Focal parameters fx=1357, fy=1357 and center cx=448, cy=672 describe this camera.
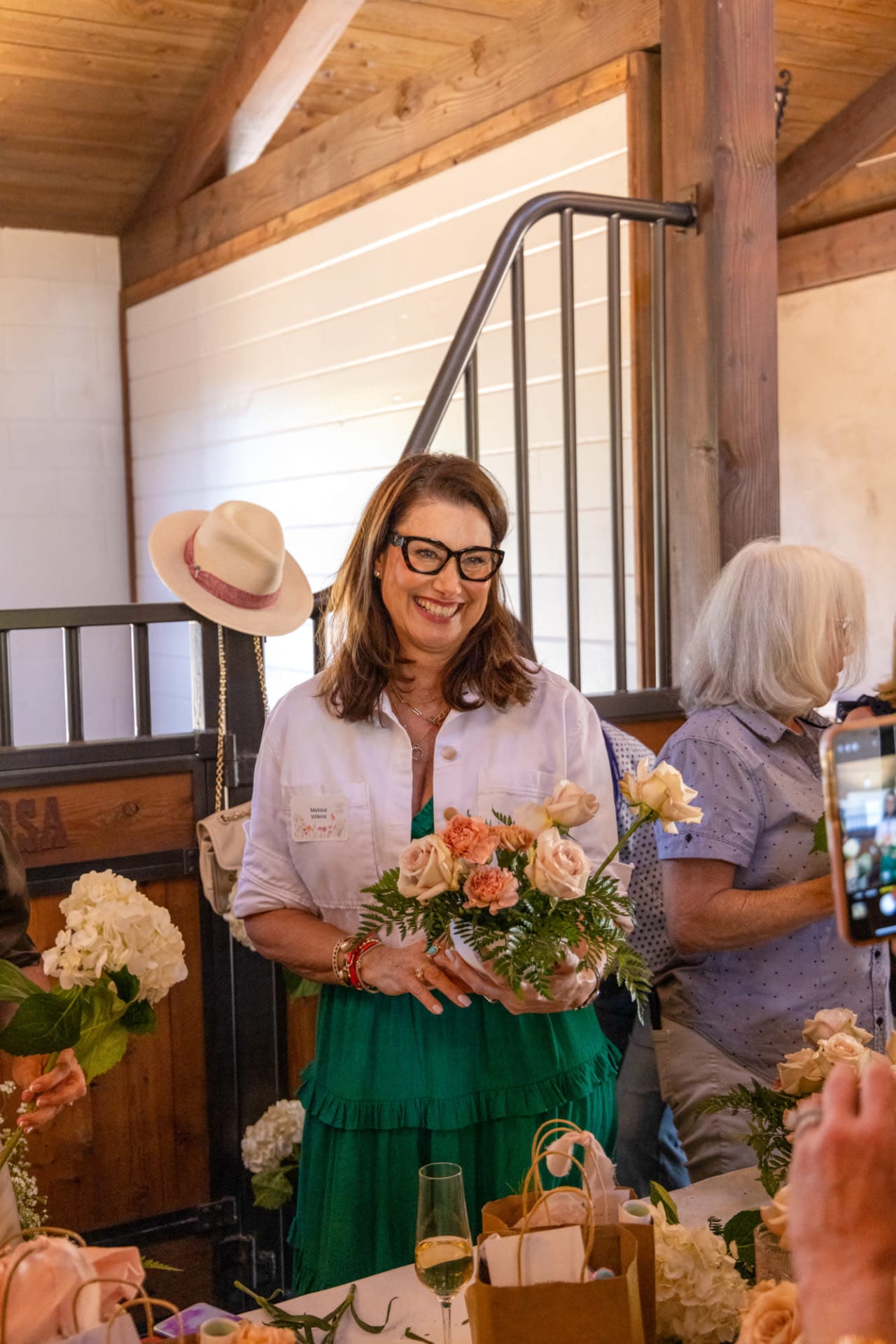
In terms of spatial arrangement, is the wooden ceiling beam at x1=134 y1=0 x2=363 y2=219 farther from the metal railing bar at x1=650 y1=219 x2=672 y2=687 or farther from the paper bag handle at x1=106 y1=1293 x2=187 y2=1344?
the paper bag handle at x1=106 y1=1293 x2=187 y2=1344

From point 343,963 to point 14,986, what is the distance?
54cm

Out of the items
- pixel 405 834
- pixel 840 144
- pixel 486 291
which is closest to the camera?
pixel 405 834

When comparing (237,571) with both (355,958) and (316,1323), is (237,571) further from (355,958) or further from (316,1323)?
(316,1323)

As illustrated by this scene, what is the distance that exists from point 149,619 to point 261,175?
3.40 m

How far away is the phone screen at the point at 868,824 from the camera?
765mm

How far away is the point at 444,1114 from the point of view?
5.58 feet

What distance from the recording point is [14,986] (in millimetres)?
1250

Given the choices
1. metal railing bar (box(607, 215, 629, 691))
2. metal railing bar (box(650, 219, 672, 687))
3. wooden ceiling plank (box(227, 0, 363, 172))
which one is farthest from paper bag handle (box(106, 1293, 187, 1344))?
wooden ceiling plank (box(227, 0, 363, 172))

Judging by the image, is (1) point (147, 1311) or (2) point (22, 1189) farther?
(2) point (22, 1189)

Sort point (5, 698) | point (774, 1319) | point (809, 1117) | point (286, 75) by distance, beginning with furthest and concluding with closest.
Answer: point (286, 75) < point (5, 698) < point (774, 1319) < point (809, 1117)

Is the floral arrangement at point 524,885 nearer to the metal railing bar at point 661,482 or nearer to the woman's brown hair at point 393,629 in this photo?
the woman's brown hair at point 393,629

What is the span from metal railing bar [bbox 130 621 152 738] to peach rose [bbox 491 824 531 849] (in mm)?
1389

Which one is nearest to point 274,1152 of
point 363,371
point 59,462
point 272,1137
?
point 272,1137

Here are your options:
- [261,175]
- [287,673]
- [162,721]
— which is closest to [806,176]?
[261,175]
